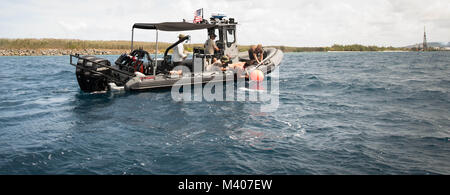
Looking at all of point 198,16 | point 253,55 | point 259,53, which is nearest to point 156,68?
point 198,16

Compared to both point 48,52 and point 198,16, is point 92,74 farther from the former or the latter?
point 48,52

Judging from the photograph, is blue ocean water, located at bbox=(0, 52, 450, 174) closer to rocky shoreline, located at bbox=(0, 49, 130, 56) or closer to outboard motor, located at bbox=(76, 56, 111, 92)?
outboard motor, located at bbox=(76, 56, 111, 92)

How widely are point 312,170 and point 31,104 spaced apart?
26.8 ft

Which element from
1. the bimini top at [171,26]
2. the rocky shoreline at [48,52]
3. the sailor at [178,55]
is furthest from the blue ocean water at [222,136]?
the rocky shoreline at [48,52]

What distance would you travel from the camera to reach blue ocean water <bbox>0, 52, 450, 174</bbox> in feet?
13.7

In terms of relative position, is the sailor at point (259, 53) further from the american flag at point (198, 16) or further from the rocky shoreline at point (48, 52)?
the rocky shoreline at point (48, 52)

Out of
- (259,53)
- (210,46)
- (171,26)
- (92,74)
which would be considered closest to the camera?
(92,74)

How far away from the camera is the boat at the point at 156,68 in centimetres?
932

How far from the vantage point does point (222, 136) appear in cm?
560

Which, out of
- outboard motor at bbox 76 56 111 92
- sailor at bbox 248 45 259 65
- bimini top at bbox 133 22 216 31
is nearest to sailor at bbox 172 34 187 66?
bimini top at bbox 133 22 216 31

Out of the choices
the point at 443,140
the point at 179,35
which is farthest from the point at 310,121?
the point at 179,35

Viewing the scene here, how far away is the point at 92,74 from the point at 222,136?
225 inches

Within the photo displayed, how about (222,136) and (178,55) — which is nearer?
(222,136)
